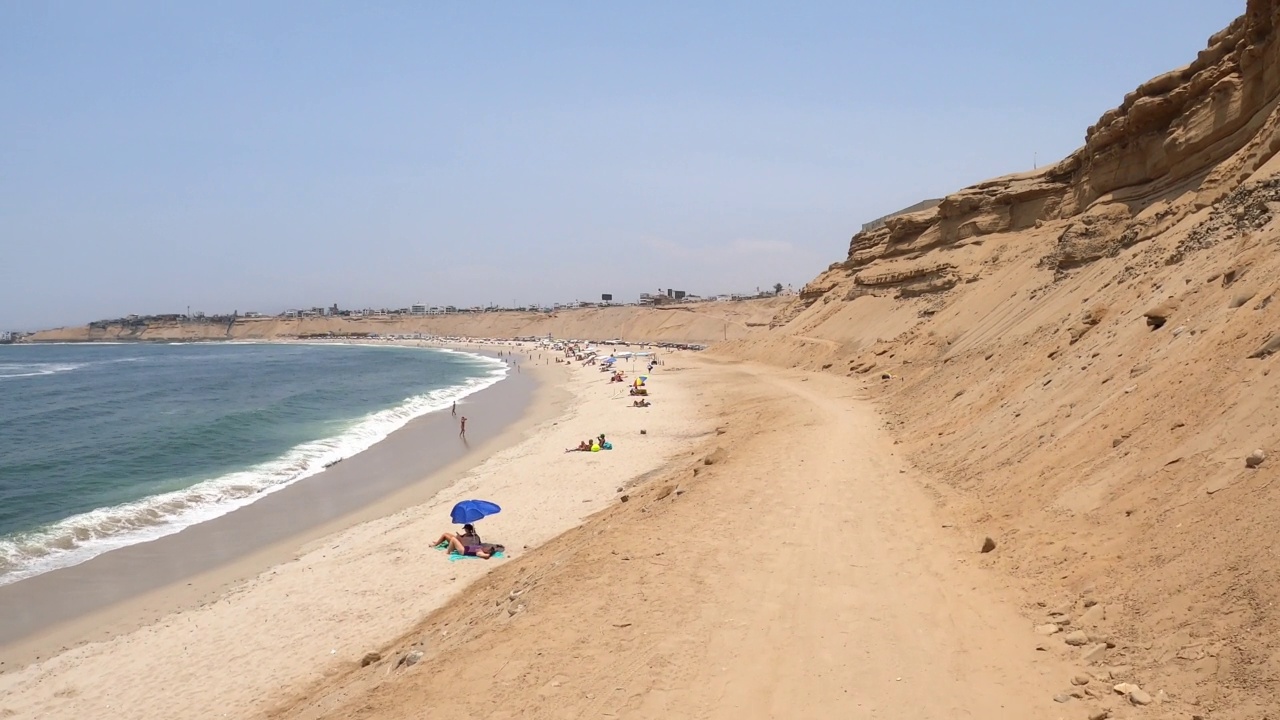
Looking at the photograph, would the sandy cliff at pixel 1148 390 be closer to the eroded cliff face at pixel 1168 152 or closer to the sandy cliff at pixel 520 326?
the eroded cliff face at pixel 1168 152

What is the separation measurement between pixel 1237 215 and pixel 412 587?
15056 millimetres

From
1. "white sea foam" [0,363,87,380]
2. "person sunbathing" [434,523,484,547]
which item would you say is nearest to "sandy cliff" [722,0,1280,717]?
"person sunbathing" [434,523,484,547]

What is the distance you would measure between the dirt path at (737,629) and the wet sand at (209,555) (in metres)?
5.44

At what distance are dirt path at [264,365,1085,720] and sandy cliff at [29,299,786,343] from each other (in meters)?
84.5

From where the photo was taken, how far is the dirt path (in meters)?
5.34

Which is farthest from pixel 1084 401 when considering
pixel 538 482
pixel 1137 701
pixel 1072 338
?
pixel 538 482

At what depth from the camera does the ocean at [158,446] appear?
15859mm

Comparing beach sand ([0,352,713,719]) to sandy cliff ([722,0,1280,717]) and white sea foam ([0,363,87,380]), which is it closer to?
sandy cliff ([722,0,1280,717])

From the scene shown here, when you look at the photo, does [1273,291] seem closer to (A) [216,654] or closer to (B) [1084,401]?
(B) [1084,401]

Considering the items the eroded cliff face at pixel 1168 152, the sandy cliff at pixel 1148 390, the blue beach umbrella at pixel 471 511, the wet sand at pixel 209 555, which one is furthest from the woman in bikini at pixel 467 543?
the eroded cliff face at pixel 1168 152

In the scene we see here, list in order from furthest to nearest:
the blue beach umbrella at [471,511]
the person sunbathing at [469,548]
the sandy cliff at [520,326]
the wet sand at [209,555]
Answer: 1. the sandy cliff at [520,326]
2. the blue beach umbrella at [471,511]
3. the person sunbathing at [469,548]
4. the wet sand at [209,555]

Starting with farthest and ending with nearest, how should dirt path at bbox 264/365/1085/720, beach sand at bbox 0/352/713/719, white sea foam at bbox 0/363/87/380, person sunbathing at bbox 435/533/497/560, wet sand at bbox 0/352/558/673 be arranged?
white sea foam at bbox 0/363/87/380, person sunbathing at bbox 435/533/497/560, wet sand at bbox 0/352/558/673, beach sand at bbox 0/352/713/719, dirt path at bbox 264/365/1085/720

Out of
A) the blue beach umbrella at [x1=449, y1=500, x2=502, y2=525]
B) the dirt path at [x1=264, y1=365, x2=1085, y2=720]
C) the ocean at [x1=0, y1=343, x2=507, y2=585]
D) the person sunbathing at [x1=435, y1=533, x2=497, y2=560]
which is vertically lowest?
the ocean at [x1=0, y1=343, x2=507, y2=585]

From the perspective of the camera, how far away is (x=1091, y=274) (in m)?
17.9
